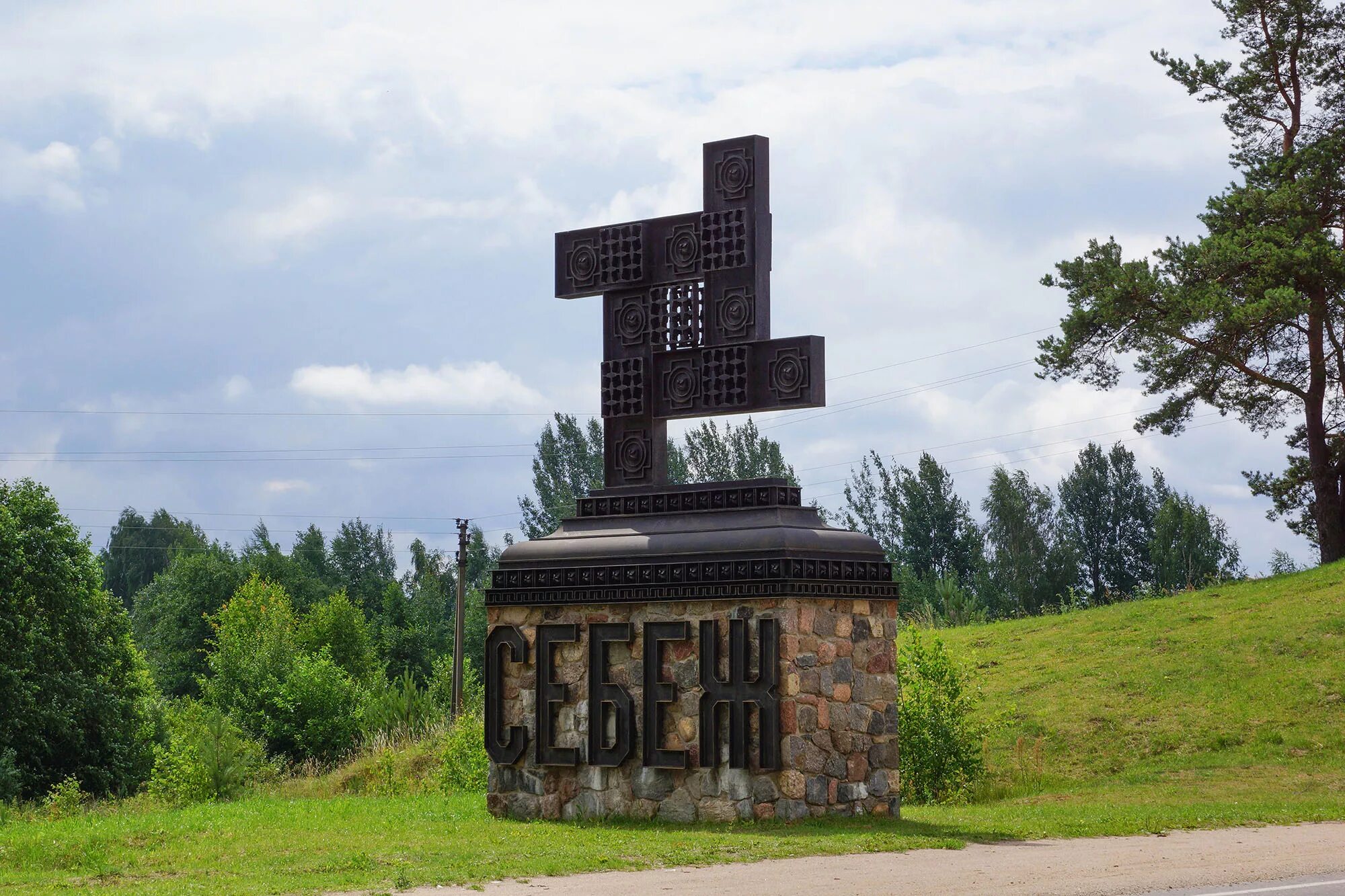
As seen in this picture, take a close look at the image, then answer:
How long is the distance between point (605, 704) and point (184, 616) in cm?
5457

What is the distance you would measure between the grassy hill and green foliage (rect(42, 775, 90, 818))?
12.9m

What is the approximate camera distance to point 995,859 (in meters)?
11.7

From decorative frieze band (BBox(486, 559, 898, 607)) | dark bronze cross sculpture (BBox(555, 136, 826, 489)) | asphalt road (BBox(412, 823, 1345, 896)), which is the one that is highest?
dark bronze cross sculpture (BBox(555, 136, 826, 489))

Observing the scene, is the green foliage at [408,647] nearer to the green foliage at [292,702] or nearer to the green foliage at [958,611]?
the green foliage at [292,702]

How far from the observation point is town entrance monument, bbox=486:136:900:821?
1415cm

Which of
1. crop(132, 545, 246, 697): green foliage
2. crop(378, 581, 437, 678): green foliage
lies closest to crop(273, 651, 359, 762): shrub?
crop(132, 545, 246, 697): green foliage

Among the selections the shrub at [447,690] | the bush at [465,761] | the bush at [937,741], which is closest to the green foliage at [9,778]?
the shrub at [447,690]

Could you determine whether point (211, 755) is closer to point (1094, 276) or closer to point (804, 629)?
point (804, 629)

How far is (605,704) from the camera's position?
49.2 ft

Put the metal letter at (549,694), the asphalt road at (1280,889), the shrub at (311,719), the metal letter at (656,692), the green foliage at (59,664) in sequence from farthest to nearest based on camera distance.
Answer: the shrub at (311,719)
the green foliage at (59,664)
the metal letter at (549,694)
the metal letter at (656,692)
the asphalt road at (1280,889)

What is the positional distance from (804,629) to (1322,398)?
67.5ft

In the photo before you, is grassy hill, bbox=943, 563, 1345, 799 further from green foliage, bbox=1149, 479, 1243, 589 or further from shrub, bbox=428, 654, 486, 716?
green foliage, bbox=1149, 479, 1243, 589

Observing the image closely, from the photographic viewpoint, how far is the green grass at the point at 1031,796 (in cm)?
1146

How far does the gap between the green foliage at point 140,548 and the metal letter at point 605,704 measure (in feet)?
257
